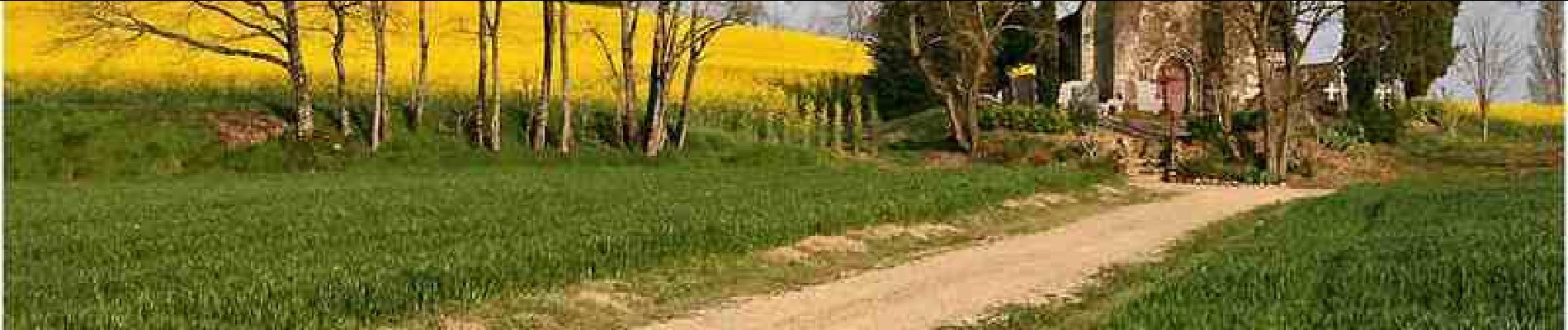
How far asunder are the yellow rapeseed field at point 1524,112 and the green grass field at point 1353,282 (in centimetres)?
5151

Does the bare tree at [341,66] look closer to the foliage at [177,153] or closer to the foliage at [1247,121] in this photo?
the foliage at [177,153]

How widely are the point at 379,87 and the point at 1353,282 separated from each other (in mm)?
31384

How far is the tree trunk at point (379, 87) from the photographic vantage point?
3897 centimetres

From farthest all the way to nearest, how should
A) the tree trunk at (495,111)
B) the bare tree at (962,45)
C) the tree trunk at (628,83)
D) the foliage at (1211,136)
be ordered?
the bare tree at (962,45), the foliage at (1211,136), the tree trunk at (628,83), the tree trunk at (495,111)

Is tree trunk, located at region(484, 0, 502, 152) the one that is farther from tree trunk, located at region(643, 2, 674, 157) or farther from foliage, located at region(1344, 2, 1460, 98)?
foliage, located at region(1344, 2, 1460, 98)

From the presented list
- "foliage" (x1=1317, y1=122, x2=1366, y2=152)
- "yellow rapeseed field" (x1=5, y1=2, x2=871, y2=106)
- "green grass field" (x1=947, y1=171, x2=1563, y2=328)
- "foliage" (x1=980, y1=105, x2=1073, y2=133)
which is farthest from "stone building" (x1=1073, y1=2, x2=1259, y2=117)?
"green grass field" (x1=947, y1=171, x2=1563, y2=328)

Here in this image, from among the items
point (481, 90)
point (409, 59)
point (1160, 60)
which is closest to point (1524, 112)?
point (1160, 60)

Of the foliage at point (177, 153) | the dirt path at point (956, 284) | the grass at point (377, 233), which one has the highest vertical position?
the foliage at point (177, 153)

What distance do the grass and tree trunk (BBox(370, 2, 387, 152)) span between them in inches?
256

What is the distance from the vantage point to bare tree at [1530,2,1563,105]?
54.8 meters

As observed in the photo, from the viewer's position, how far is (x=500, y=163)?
126ft

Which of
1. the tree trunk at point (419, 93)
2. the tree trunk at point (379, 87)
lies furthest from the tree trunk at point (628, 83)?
the tree trunk at point (379, 87)

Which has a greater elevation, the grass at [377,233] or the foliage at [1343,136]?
the foliage at [1343,136]

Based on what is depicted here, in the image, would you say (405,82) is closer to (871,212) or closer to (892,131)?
(892,131)
